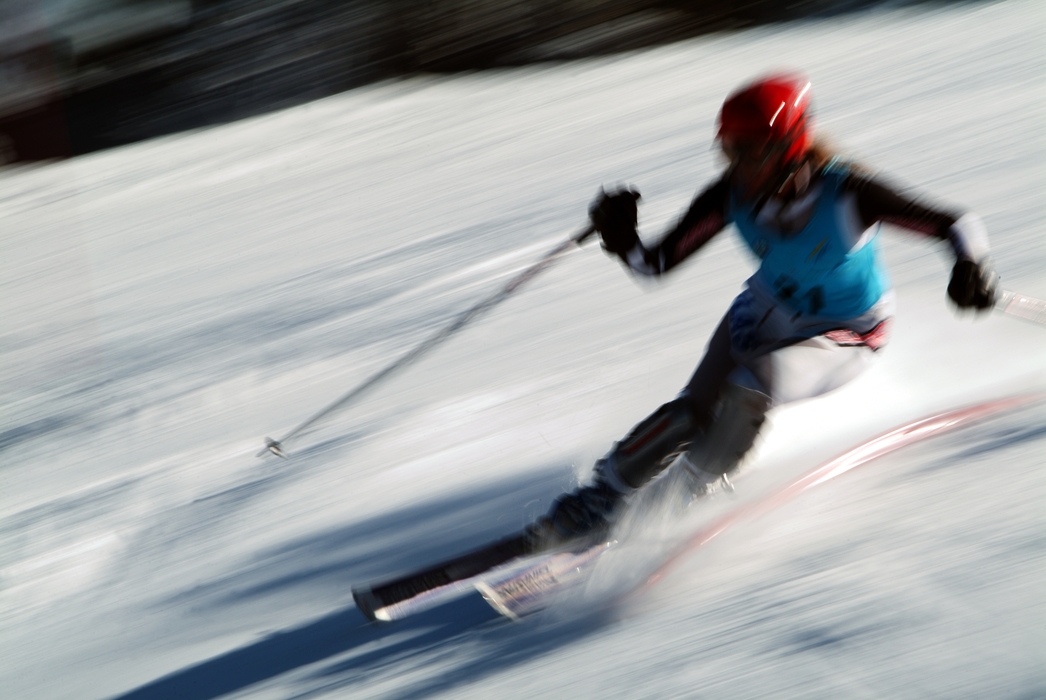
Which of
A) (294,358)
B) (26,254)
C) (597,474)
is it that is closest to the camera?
(597,474)

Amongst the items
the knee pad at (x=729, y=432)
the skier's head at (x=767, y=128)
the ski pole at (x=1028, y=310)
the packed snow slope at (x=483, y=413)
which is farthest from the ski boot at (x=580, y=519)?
the ski pole at (x=1028, y=310)

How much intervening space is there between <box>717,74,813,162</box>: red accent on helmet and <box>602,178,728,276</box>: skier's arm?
23 centimetres

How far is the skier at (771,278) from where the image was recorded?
1566 mm

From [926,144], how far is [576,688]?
10.3ft

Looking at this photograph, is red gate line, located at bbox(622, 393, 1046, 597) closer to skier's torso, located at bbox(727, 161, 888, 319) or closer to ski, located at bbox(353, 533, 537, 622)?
ski, located at bbox(353, 533, 537, 622)

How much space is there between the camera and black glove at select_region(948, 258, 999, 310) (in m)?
1.52

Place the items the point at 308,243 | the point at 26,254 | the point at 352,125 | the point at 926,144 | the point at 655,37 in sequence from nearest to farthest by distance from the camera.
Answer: the point at 926,144
the point at 308,243
the point at 26,254
the point at 352,125
the point at 655,37

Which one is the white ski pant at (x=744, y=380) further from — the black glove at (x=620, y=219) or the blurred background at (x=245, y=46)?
the blurred background at (x=245, y=46)

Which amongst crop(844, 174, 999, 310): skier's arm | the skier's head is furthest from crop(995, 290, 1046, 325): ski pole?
the skier's head

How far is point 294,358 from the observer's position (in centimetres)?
322

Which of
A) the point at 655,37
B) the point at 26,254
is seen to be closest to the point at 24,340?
the point at 26,254

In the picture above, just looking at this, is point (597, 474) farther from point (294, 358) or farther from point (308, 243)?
point (308, 243)

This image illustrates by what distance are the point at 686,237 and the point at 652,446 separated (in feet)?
1.54

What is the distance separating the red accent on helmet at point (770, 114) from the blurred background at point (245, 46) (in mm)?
4935
